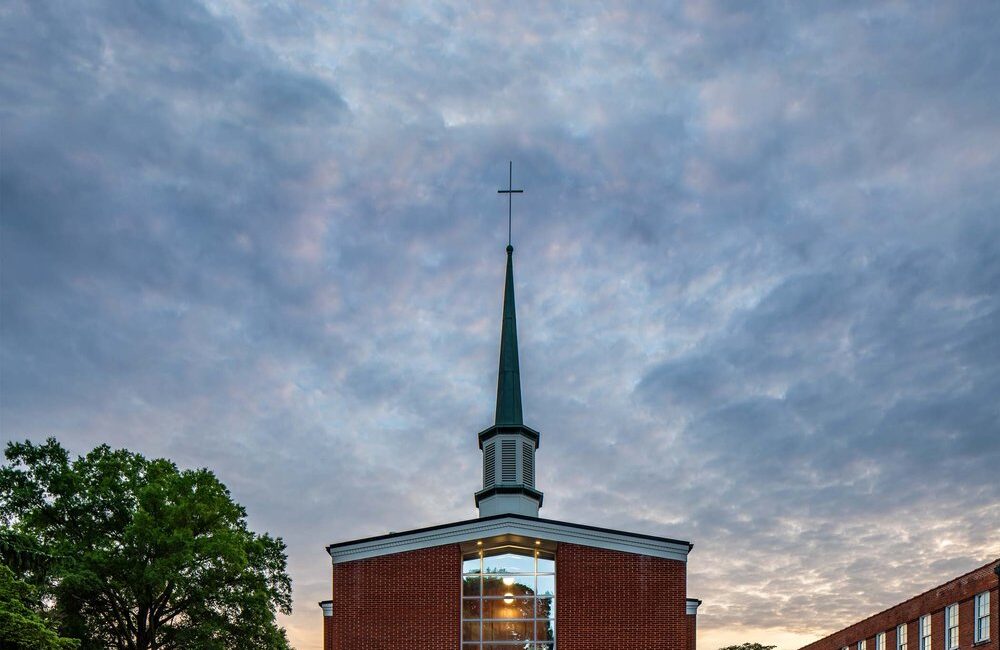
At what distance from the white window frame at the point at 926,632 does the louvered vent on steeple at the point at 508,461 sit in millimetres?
18230

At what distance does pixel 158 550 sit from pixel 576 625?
15.3m

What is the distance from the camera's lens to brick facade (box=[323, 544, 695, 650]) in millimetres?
34031

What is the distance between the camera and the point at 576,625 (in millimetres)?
34156

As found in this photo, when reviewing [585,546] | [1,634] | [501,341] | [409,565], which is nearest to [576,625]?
[585,546]

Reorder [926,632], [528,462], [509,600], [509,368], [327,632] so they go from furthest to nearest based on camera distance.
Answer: [509,368] < [926,632] < [327,632] < [528,462] < [509,600]

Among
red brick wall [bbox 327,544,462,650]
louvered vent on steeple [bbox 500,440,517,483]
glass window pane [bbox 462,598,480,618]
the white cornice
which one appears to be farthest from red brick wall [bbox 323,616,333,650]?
louvered vent on steeple [bbox 500,440,517,483]

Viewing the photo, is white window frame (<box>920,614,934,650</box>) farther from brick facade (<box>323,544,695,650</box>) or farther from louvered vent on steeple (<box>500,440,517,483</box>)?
louvered vent on steeple (<box>500,440,517,483</box>)

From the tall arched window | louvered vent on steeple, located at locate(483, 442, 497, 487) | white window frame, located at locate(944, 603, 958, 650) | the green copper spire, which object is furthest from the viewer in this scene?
the green copper spire

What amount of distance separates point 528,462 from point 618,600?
22.6 ft

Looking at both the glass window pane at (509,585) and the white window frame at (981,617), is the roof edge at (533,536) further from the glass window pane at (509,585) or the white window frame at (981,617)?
the white window frame at (981,617)

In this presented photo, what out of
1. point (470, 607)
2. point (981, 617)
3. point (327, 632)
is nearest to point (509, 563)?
point (470, 607)

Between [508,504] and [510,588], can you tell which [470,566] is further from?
[508,504]

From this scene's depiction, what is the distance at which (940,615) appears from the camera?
40.6 meters

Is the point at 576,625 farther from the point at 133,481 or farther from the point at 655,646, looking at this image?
the point at 133,481
